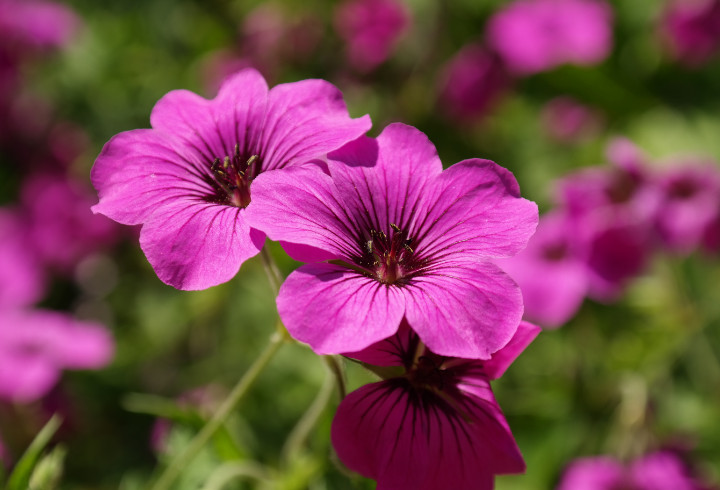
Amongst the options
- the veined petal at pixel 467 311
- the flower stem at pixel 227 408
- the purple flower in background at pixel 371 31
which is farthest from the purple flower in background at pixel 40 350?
the purple flower in background at pixel 371 31

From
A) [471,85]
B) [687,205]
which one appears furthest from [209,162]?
[471,85]

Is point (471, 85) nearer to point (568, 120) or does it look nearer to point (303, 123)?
point (568, 120)

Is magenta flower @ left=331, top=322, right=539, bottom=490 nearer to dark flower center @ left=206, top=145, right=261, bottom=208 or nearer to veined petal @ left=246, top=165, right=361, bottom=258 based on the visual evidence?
veined petal @ left=246, top=165, right=361, bottom=258

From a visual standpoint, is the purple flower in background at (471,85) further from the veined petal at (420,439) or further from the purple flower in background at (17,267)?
the veined petal at (420,439)

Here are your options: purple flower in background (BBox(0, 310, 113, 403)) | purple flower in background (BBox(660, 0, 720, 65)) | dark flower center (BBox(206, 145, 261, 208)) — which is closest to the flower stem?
dark flower center (BBox(206, 145, 261, 208))

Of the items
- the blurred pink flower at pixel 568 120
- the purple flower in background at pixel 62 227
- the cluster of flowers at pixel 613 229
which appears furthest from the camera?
the blurred pink flower at pixel 568 120

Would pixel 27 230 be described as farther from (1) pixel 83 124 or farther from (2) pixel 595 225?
(2) pixel 595 225
